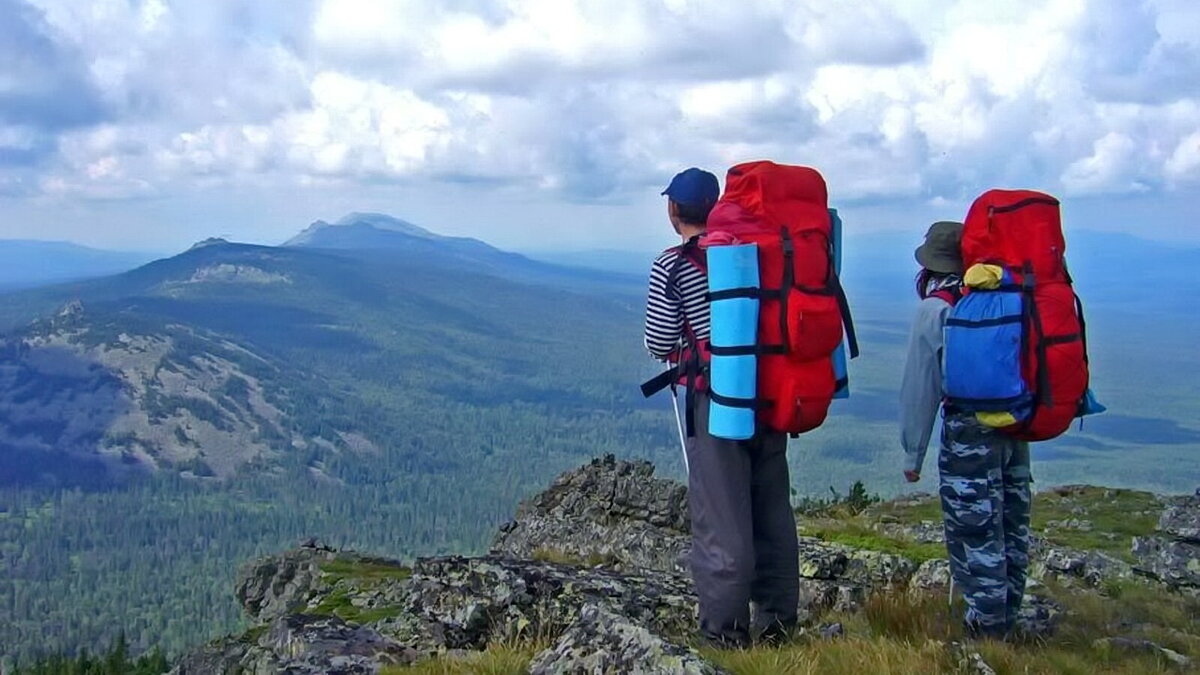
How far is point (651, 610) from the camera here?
32.3 feet

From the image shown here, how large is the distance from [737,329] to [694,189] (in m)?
1.43

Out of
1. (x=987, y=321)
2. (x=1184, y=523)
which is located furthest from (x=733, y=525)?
(x=1184, y=523)

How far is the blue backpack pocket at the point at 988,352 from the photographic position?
8.27 metres

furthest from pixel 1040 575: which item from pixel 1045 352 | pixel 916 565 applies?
pixel 1045 352

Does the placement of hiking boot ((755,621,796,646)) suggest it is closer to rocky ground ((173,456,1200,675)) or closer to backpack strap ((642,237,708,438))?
rocky ground ((173,456,1200,675))

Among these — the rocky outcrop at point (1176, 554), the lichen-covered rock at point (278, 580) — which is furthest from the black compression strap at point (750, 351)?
the lichen-covered rock at point (278, 580)

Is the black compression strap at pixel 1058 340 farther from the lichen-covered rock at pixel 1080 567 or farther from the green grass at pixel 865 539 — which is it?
the lichen-covered rock at pixel 1080 567

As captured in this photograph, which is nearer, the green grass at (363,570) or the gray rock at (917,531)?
the green grass at (363,570)

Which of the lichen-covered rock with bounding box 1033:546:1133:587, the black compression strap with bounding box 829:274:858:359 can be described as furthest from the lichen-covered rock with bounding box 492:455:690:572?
the black compression strap with bounding box 829:274:858:359

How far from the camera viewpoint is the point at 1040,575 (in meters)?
14.5

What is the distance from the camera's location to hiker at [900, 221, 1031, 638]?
8703 millimetres

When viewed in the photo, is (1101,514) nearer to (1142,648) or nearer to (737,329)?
(1142,648)

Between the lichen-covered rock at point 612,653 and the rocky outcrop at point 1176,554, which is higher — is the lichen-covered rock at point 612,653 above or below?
above

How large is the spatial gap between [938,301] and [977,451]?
1368 mm
